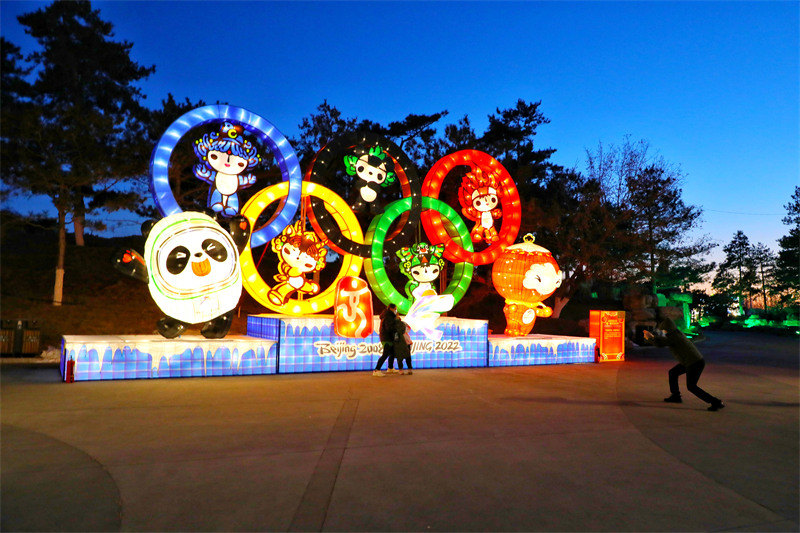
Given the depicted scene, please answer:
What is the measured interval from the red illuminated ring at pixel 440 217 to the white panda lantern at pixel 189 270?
562 cm

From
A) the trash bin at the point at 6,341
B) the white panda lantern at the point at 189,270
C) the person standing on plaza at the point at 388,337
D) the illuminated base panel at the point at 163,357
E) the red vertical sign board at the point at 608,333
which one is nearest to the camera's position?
the illuminated base panel at the point at 163,357

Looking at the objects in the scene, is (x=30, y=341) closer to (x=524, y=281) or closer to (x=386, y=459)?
(x=386, y=459)

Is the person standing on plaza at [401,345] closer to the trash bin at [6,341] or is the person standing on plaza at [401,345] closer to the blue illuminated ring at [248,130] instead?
the blue illuminated ring at [248,130]

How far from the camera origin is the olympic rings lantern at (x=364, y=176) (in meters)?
13.4

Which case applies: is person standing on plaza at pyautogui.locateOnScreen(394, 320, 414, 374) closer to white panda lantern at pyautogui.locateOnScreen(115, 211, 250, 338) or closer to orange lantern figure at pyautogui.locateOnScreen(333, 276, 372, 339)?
orange lantern figure at pyautogui.locateOnScreen(333, 276, 372, 339)

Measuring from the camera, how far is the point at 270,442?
19.1 ft

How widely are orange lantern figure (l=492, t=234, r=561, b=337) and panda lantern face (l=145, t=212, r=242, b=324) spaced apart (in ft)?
23.2

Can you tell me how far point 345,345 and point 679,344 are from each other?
669 cm

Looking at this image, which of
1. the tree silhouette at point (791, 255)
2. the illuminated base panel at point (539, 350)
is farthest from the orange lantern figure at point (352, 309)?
the tree silhouette at point (791, 255)

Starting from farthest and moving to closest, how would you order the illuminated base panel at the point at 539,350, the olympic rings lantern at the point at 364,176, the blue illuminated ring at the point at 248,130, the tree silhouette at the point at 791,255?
the tree silhouette at the point at 791,255 → the illuminated base panel at the point at 539,350 → the olympic rings lantern at the point at 364,176 → the blue illuminated ring at the point at 248,130

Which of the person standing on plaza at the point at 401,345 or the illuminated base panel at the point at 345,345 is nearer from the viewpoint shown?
the person standing on plaza at the point at 401,345

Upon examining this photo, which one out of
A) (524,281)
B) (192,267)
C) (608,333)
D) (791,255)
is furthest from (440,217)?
(791,255)

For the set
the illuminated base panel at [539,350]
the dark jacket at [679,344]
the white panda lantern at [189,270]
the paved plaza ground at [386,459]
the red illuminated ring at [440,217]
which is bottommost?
the paved plaza ground at [386,459]

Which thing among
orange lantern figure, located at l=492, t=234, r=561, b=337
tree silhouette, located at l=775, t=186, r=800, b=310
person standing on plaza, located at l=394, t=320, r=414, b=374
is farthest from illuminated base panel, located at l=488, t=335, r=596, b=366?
tree silhouette, located at l=775, t=186, r=800, b=310
